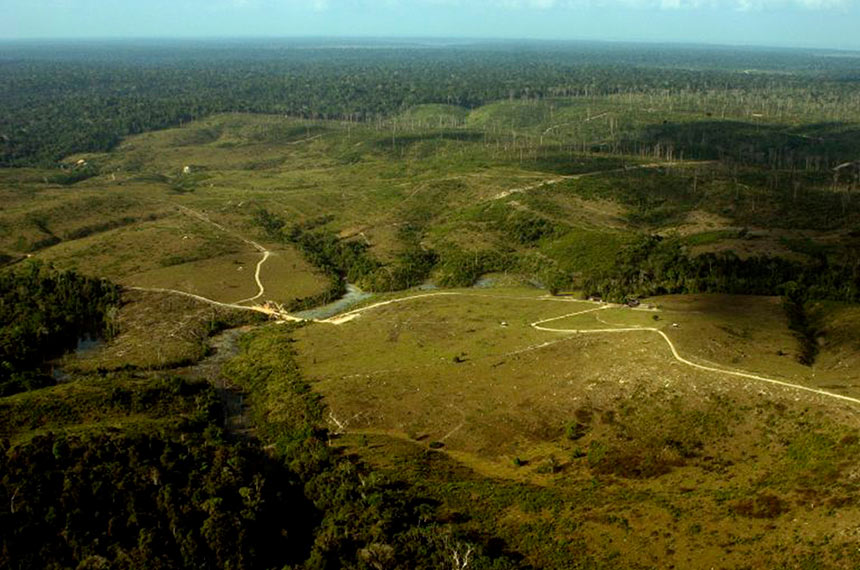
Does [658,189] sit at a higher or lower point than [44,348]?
higher

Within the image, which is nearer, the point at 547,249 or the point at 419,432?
the point at 419,432

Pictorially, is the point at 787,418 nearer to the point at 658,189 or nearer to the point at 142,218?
the point at 658,189

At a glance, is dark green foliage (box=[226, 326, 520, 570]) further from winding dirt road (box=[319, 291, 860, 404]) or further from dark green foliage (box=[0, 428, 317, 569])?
winding dirt road (box=[319, 291, 860, 404])

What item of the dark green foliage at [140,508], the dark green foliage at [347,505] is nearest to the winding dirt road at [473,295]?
the dark green foliage at [347,505]

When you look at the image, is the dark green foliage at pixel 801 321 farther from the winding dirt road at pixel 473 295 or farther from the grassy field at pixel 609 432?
the winding dirt road at pixel 473 295

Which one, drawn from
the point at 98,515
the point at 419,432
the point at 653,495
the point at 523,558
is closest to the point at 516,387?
the point at 419,432

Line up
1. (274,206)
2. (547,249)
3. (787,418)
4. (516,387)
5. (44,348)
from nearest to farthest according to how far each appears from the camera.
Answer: (787,418) < (516,387) < (44,348) < (547,249) < (274,206)

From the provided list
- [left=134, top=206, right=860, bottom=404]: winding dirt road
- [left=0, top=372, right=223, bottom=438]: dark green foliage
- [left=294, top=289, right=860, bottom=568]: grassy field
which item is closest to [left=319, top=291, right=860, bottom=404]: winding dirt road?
[left=134, top=206, right=860, bottom=404]: winding dirt road
